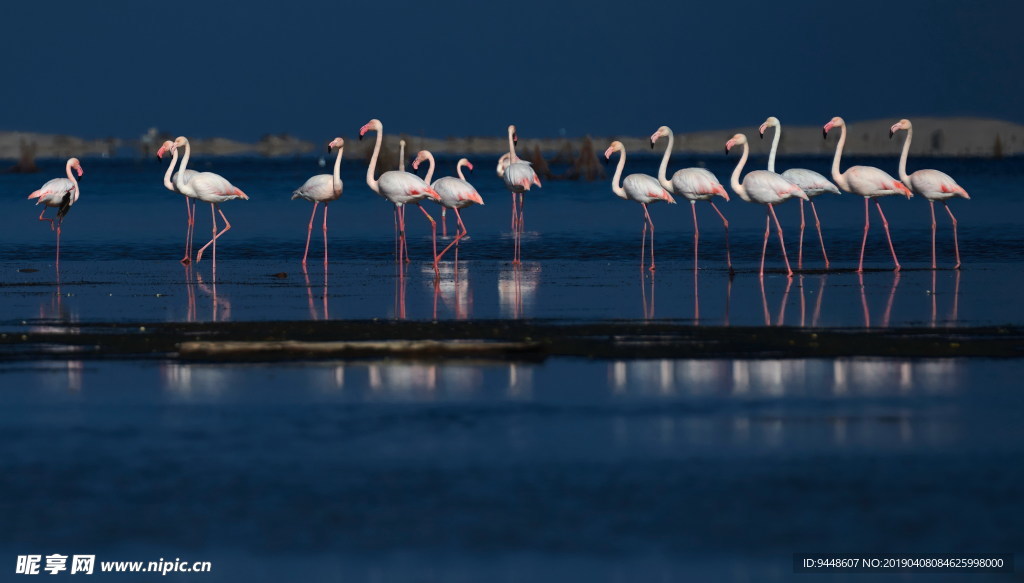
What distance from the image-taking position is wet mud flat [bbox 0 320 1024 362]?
38.5 feet

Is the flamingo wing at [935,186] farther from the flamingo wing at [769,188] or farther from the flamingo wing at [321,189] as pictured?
the flamingo wing at [321,189]

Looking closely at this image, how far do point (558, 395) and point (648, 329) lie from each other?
345 centimetres

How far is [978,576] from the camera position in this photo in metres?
6.25

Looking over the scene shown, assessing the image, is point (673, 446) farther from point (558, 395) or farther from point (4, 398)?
point (4, 398)

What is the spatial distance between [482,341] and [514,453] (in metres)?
3.42

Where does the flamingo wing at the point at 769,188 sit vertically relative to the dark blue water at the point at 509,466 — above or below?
above

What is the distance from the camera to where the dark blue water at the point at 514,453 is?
6.70 metres

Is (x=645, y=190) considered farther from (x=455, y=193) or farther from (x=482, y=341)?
(x=482, y=341)

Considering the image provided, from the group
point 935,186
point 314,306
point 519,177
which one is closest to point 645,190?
point 519,177

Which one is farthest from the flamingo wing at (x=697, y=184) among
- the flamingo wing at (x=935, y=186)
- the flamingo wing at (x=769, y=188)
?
the flamingo wing at (x=935, y=186)

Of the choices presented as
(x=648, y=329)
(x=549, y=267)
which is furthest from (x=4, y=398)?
(x=549, y=267)

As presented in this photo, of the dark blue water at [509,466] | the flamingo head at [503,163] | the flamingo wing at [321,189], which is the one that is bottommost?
the dark blue water at [509,466]

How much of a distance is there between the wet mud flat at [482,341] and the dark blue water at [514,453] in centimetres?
32

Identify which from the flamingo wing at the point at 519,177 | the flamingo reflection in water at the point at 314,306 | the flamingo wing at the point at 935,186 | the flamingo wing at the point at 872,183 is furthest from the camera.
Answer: the flamingo wing at the point at 519,177
